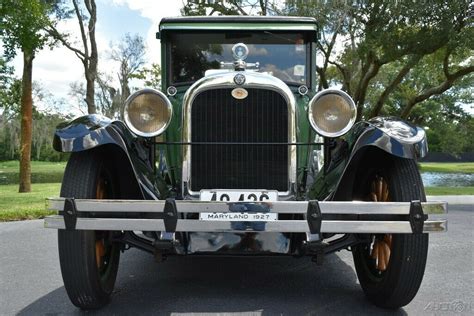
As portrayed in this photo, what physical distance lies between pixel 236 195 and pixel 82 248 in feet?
3.33

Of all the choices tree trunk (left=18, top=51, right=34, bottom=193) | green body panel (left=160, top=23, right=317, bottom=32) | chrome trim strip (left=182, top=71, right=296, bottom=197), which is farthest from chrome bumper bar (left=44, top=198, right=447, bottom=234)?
tree trunk (left=18, top=51, right=34, bottom=193)

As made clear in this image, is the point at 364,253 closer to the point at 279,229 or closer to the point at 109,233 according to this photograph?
the point at 279,229

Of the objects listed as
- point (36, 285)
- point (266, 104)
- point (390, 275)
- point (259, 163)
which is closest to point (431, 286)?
point (390, 275)

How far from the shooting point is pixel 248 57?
13.8ft

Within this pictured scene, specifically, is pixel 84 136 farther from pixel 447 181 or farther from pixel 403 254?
pixel 447 181

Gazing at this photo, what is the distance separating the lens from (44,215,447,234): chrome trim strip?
103 inches

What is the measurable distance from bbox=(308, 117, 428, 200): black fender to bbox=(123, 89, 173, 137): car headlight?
1202 millimetres

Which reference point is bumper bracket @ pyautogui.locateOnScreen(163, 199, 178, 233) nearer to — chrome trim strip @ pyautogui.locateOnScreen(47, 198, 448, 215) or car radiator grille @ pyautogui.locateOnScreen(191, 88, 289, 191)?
chrome trim strip @ pyautogui.locateOnScreen(47, 198, 448, 215)

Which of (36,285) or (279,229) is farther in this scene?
(36,285)

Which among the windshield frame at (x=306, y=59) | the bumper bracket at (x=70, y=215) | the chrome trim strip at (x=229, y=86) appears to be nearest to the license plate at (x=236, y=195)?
the chrome trim strip at (x=229, y=86)

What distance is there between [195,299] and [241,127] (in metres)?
1.27

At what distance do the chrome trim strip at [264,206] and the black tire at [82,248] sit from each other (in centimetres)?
18

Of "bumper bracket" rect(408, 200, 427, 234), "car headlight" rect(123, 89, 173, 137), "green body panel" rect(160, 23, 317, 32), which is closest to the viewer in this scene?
"bumper bracket" rect(408, 200, 427, 234)

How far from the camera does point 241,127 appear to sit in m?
3.29
